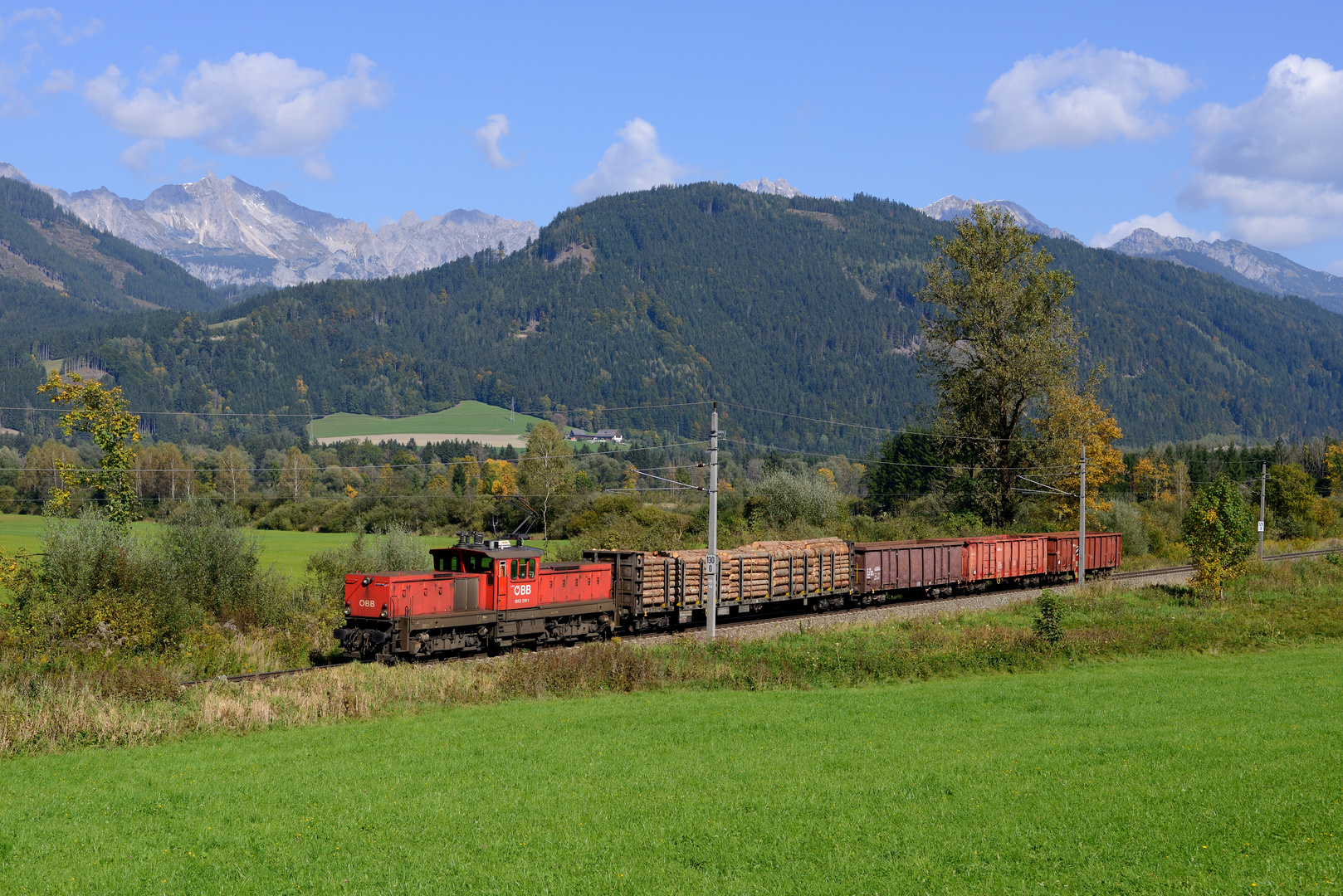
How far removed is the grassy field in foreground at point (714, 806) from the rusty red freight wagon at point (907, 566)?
24.1 meters

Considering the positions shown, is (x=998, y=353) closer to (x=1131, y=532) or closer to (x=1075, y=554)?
(x=1075, y=554)

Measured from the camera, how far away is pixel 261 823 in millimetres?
13633

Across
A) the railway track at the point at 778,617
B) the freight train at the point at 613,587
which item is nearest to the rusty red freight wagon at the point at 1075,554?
the railway track at the point at 778,617

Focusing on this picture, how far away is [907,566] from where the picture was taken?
47844 mm

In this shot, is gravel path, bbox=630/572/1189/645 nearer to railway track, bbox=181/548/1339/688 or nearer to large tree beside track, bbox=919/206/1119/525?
railway track, bbox=181/548/1339/688

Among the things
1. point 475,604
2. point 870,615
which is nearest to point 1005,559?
point 870,615

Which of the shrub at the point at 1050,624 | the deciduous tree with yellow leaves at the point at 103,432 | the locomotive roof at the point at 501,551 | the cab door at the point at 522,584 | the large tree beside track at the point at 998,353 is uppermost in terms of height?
the large tree beside track at the point at 998,353

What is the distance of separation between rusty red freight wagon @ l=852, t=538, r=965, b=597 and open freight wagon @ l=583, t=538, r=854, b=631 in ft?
2.46

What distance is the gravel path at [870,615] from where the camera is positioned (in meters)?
37.0

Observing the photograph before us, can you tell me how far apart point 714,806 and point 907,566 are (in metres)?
35.7

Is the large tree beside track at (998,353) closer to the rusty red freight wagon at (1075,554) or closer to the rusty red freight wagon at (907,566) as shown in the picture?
the rusty red freight wagon at (1075,554)

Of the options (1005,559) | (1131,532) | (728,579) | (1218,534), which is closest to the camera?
(728,579)

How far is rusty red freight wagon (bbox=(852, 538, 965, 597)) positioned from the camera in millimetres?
46062

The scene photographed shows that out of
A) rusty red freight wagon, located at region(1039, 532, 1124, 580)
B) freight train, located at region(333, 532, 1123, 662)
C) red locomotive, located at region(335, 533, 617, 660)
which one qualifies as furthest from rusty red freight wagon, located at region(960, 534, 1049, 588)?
red locomotive, located at region(335, 533, 617, 660)
